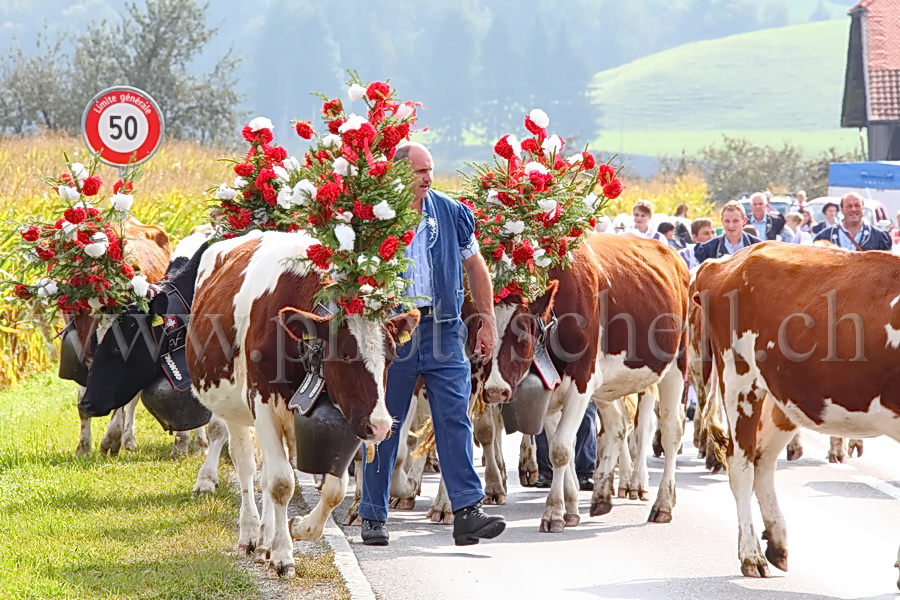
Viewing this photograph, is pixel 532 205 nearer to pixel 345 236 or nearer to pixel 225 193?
pixel 225 193

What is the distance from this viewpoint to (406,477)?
37.4 feet

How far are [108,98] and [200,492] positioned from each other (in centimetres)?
705

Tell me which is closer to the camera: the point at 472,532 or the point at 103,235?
the point at 472,532

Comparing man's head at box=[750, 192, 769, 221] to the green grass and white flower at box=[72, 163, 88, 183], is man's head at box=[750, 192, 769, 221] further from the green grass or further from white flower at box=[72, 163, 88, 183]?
white flower at box=[72, 163, 88, 183]

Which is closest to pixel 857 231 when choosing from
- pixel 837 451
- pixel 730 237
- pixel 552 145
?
pixel 730 237

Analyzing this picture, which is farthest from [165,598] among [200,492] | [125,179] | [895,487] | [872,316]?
[895,487]

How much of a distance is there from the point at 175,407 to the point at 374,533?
2.19 meters

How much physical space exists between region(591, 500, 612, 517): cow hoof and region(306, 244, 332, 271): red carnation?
400 centimetres

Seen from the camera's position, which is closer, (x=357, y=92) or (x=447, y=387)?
(x=357, y=92)

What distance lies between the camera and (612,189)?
11.0 meters

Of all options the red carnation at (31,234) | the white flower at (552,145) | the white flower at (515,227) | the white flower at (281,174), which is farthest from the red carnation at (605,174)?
the red carnation at (31,234)

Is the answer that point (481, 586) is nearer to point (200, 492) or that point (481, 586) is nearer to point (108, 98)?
point (200, 492)

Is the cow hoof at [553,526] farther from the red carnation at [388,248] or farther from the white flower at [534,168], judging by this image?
the red carnation at [388,248]

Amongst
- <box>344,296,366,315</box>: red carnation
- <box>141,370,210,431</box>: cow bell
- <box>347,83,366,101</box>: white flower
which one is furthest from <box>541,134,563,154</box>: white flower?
<box>344,296,366,315</box>: red carnation
